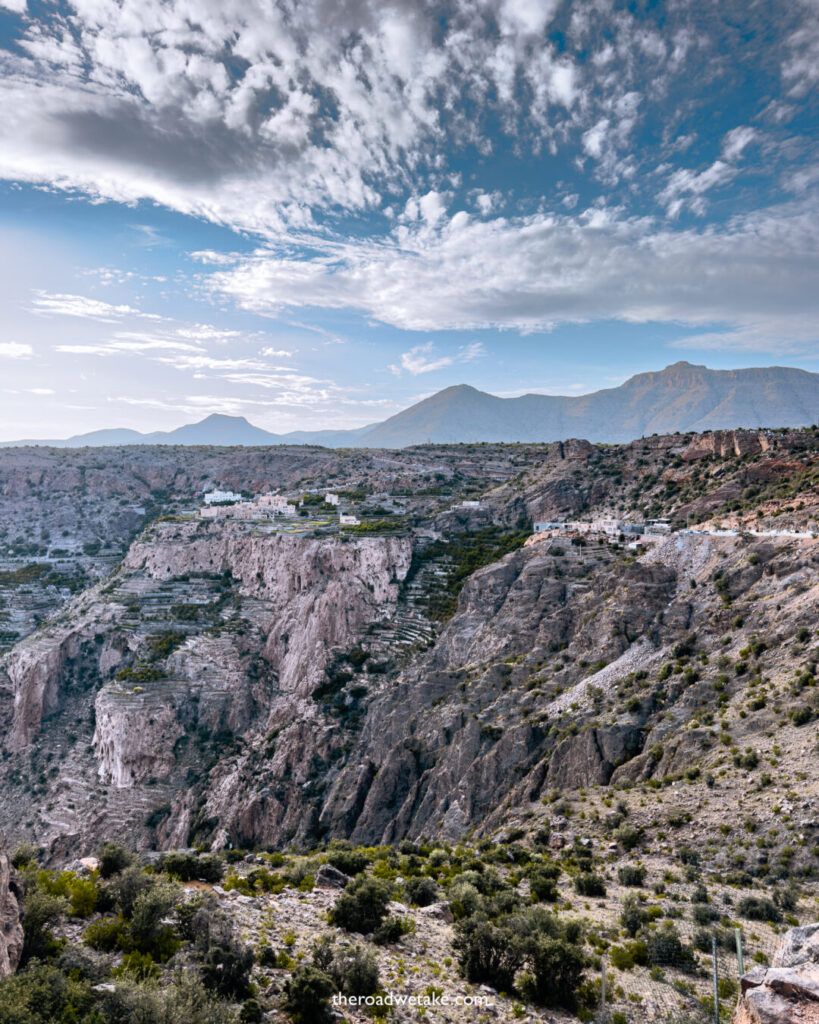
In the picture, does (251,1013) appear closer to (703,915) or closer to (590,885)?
(590,885)

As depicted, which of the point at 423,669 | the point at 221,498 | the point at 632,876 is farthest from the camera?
the point at 221,498

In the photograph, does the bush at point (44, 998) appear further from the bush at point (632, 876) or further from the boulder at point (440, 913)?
the bush at point (632, 876)

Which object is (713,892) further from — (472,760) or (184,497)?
(184,497)

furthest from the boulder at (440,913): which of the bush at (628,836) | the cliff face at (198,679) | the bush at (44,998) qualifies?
Answer: the cliff face at (198,679)

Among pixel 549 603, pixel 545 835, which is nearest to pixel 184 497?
pixel 549 603

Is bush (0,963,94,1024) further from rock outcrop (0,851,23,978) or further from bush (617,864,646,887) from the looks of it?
bush (617,864,646,887)

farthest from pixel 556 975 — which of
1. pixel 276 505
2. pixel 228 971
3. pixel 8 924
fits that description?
pixel 276 505
